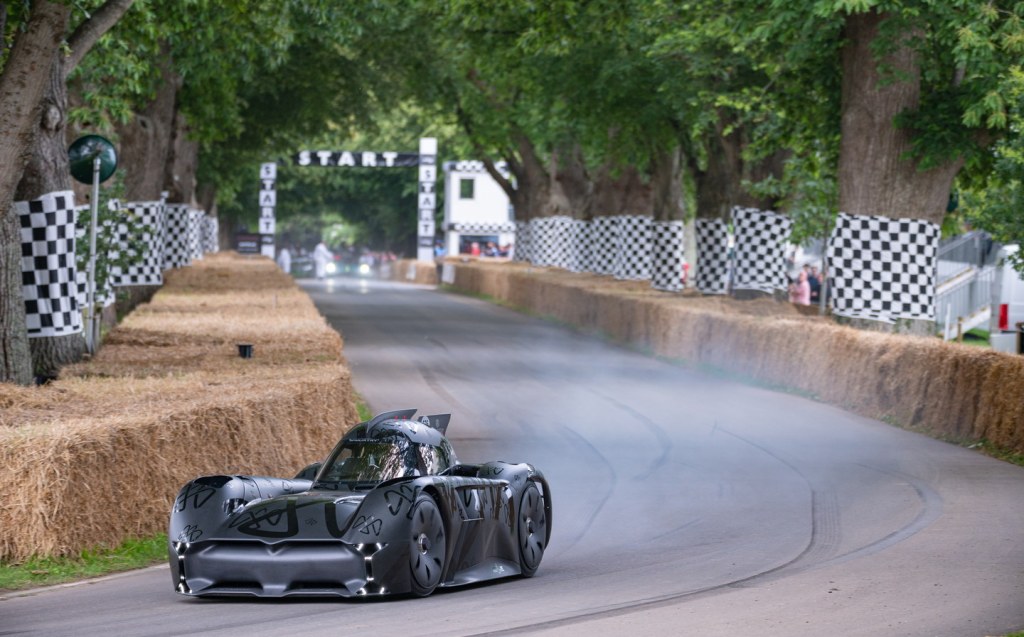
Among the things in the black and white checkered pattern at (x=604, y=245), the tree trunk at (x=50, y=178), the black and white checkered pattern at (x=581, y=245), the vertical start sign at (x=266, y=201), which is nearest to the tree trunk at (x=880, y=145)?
the tree trunk at (x=50, y=178)

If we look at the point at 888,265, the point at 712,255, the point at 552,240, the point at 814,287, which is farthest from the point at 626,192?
the point at 888,265

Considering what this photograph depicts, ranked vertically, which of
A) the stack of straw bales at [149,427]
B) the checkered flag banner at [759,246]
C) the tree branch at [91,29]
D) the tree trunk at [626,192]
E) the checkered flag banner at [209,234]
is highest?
the tree branch at [91,29]

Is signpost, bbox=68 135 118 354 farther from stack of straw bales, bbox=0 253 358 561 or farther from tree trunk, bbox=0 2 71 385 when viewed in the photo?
tree trunk, bbox=0 2 71 385

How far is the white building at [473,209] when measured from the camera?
108 metres

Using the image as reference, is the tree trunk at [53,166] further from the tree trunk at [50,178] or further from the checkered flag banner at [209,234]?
the checkered flag banner at [209,234]

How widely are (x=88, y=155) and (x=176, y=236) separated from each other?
27614 millimetres

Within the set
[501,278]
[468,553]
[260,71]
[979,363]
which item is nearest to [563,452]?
[979,363]

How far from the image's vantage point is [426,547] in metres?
8.97

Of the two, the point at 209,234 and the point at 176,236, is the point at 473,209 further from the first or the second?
the point at 176,236

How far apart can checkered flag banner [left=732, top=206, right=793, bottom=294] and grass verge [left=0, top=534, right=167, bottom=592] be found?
27.2 m

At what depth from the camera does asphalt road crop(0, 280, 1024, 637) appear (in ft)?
27.0

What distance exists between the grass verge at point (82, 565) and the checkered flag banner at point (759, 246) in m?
27.2

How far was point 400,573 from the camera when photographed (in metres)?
8.73

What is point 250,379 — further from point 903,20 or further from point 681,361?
point 681,361
